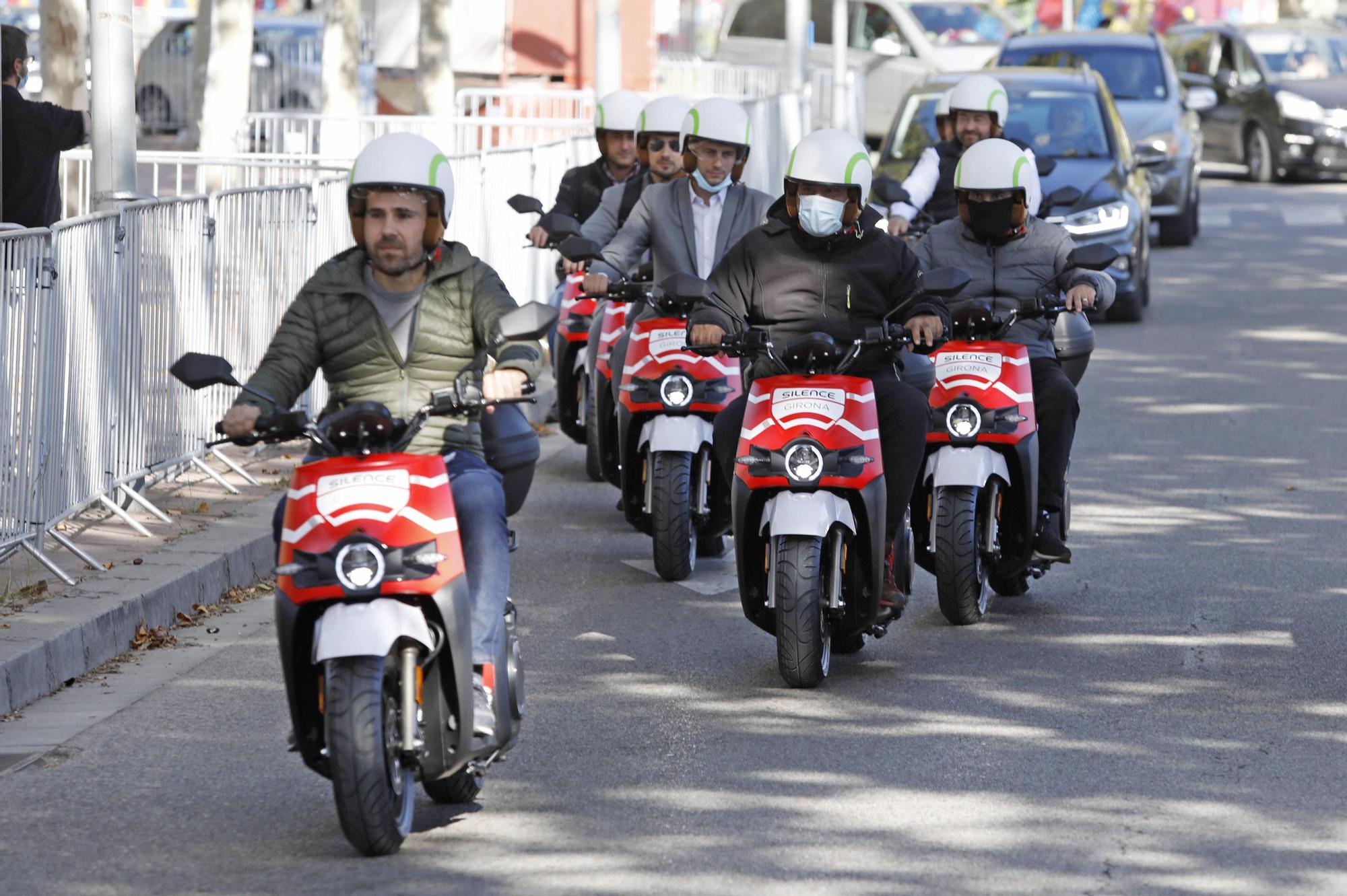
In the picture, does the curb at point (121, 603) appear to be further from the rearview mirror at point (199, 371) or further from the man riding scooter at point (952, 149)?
the man riding scooter at point (952, 149)

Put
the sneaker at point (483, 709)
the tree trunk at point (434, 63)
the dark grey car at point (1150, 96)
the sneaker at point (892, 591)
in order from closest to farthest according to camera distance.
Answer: the sneaker at point (483, 709) → the sneaker at point (892, 591) → the dark grey car at point (1150, 96) → the tree trunk at point (434, 63)

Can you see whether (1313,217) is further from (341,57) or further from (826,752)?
(826,752)

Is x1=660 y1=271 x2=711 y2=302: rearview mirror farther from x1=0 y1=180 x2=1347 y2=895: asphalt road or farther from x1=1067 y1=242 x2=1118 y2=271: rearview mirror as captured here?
x1=1067 y1=242 x2=1118 y2=271: rearview mirror

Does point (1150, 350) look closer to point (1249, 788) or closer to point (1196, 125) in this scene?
point (1196, 125)

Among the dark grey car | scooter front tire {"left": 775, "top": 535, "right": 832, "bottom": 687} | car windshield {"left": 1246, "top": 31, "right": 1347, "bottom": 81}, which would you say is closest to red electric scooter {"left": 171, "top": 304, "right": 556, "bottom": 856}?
scooter front tire {"left": 775, "top": 535, "right": 832, "bottom": 687}

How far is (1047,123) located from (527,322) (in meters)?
13.3

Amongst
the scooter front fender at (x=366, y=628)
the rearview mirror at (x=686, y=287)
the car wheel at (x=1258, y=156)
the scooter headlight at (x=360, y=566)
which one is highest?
the car wheel at (x=1258, y=156)

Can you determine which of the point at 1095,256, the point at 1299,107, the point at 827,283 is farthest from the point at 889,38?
the point at 827,283

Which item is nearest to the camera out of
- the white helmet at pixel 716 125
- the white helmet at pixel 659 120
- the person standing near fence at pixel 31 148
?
the white helmet at pixel 716 125

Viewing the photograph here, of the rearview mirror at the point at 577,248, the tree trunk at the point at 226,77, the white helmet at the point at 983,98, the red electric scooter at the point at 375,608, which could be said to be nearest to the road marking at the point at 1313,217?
the tree trunk at the point at 226,77

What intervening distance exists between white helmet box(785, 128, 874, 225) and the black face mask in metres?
1.15

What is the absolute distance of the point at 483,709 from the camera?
560cm

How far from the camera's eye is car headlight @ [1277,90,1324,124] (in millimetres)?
29438

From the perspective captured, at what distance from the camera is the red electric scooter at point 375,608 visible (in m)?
5.24
